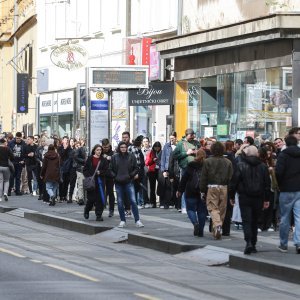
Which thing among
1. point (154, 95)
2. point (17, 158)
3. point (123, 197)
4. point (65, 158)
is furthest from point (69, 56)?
point (123, 197)

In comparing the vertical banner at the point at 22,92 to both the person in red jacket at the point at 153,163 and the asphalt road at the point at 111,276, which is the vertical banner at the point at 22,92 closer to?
the person in red jacket at the point at 153,163

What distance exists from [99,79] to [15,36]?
1327 inches

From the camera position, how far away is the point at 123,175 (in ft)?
76.3

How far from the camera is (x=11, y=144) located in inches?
1412

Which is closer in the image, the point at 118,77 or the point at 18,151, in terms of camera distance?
the point at 118,77

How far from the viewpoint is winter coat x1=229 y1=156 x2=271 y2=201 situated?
1812 centimetres

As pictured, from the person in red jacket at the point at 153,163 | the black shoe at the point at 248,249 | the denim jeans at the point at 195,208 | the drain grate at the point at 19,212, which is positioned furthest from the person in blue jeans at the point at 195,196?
the drain grate at the point at 19,212

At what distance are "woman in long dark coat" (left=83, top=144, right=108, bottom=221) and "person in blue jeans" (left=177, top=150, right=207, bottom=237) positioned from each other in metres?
3.98

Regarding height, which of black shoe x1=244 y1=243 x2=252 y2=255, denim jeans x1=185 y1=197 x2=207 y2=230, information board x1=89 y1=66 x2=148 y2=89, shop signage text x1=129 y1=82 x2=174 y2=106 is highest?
information board x1=89 y1=66 x2=148 y2=89

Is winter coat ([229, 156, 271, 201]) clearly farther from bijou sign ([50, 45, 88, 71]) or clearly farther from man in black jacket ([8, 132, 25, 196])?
bijou sign ([50, 45, 88, 71])

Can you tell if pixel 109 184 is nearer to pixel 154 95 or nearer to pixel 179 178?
pixel 179 178

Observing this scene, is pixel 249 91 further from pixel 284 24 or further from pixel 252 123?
pixel 284 24

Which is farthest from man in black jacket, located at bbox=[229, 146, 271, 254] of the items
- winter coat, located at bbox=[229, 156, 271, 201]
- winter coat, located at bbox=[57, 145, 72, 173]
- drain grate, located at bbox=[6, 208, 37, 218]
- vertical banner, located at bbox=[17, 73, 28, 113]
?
vertical banner, located at bbox=[17, 73, 28, 113]

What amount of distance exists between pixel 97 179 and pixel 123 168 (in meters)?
1.97
